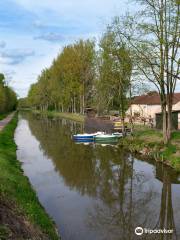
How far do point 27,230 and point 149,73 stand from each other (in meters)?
18.5

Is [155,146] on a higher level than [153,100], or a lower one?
lower

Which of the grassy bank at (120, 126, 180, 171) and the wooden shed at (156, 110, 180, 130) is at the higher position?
the wooden shed at (156, 110, 180, 130)

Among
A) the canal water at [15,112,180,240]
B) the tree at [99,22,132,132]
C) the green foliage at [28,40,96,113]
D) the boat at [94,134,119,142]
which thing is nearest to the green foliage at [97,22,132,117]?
the tree at [99,22,132,132]

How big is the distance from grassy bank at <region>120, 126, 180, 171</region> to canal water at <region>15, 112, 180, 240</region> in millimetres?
780

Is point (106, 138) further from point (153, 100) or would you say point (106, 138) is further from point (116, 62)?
point (153, 100)

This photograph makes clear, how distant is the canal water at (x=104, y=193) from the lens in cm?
1241

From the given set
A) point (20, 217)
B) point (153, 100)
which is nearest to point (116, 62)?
point (20, 217)

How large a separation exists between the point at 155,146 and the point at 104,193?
9.82 meters

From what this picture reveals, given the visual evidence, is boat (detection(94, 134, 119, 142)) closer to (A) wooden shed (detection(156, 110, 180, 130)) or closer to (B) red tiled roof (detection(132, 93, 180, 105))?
(A) wooden shed (detection(156, 110, 180, 130))

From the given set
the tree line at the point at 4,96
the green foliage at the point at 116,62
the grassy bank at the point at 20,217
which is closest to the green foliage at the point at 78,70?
the tree line at the point at 4,96

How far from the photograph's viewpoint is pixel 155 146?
25359 millimetres

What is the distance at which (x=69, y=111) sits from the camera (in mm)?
91062

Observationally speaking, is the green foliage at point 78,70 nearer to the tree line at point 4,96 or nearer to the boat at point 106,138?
the tree line at point 4,96

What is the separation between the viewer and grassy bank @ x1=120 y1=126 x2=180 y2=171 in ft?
71.8
